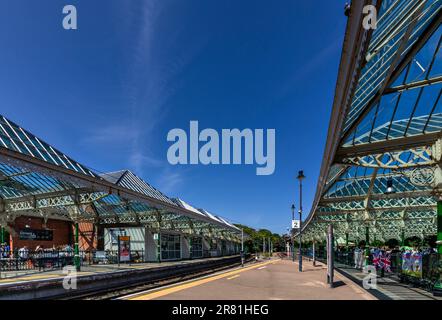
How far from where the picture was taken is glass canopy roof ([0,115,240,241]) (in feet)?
53.5

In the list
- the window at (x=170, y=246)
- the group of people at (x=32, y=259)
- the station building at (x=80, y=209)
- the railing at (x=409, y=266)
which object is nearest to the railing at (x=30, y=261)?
the group of people at (x=32, y=259)

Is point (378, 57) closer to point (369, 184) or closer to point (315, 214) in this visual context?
point (369, 184)

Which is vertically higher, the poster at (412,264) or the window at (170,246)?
the poster at (412,264)

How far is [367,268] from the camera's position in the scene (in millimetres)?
19656

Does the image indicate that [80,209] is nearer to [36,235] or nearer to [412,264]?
[36,235]

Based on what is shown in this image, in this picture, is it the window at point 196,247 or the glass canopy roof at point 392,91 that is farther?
the window at point 196,247

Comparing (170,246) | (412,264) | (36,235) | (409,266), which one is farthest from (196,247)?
(412,264)

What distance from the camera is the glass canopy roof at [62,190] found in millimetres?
16312

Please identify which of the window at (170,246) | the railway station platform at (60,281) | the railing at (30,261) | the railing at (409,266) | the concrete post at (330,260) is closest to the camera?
the railing at (409,266)

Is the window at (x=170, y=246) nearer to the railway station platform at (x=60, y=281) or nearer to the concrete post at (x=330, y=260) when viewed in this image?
the railway station platform at (x=60, y=281)

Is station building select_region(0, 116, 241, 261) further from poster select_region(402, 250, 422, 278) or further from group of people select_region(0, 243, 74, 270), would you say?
poster select_region(402, 250, 422, 278)

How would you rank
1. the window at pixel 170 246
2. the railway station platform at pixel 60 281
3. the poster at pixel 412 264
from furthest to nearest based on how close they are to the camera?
the window at pixel 170 246 → the poster at pixel 412 264 → the railway station platform at pixel 60 281

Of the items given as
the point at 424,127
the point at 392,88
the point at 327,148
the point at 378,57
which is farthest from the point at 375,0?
the point at 327,148

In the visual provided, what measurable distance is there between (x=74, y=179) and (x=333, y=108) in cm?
1333
